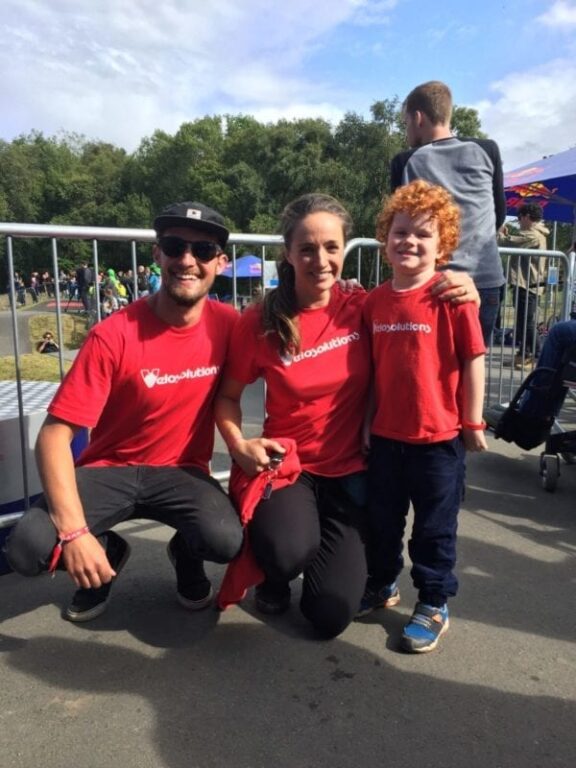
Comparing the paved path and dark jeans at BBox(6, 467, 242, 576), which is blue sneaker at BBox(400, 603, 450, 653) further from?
dark jeans at BBox(6, 467, 242, 576)

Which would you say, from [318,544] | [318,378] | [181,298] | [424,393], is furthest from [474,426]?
[181,298]

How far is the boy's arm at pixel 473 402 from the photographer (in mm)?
2307

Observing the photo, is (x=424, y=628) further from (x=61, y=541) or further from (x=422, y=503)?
(x=61, y=541)

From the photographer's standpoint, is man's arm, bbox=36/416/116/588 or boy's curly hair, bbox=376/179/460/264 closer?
man's arm, bbox=36/416/116/588

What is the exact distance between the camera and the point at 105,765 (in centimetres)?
182

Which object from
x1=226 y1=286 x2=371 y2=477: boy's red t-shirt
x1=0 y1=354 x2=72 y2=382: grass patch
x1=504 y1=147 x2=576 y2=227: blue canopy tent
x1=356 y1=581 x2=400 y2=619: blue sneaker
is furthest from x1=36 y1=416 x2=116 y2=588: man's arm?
x1=504 y1=147 x2=576 y2=227: blue canopy tent

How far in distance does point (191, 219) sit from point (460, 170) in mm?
1729

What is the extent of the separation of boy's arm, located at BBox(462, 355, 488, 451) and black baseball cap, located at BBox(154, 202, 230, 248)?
3.63ft

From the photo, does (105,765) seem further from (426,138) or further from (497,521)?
(426,138)

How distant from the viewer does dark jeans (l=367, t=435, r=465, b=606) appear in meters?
2.36

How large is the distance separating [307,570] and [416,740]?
2.55 feet

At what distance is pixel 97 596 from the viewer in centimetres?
263

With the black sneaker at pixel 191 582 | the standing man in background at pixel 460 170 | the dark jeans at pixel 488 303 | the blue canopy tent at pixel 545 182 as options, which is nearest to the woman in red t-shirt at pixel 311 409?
the black sneaker at pixel 191 582

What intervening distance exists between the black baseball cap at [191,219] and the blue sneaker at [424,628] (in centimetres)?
172
